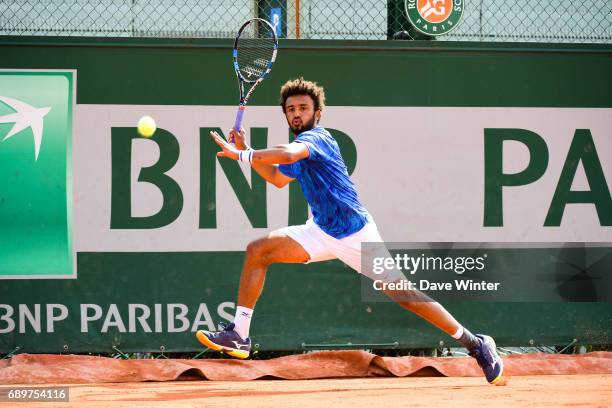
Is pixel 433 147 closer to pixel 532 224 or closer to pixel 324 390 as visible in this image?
pixel 532 224

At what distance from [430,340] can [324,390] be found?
1320 mm

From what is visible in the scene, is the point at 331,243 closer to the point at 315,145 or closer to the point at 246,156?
the point at 315,145

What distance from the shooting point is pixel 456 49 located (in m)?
6.75

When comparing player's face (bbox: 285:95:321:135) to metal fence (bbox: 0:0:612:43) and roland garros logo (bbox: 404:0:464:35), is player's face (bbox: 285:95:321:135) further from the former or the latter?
roland garros logo (bbox: 404:0:464:35)

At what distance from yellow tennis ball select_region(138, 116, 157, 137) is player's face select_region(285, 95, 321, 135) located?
122cm

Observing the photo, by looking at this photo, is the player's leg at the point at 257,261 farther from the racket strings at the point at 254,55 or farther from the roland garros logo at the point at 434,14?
the roland garros logo at the point at 434,14

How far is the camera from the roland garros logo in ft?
22.1

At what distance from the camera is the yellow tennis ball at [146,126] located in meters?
6.42

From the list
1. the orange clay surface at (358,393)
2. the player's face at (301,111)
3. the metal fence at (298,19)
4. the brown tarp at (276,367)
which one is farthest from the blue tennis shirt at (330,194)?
the metal fence at (298,19)

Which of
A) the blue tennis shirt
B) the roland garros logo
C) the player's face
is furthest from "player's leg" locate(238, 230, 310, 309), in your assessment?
the roland garros logo

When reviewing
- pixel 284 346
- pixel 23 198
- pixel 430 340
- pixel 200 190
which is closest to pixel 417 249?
pixel 430 340

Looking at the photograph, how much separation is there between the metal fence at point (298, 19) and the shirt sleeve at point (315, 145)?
62.9 inches

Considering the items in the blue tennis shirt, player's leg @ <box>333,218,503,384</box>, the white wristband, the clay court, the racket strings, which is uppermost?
the racket strings

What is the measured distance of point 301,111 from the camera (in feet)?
18.3
